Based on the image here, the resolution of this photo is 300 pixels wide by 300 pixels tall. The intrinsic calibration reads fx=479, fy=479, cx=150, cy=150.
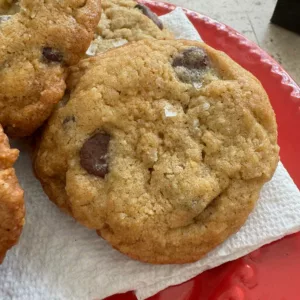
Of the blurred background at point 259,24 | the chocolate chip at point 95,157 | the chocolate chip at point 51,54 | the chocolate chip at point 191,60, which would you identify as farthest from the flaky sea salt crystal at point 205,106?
the blurred background at point 259,24

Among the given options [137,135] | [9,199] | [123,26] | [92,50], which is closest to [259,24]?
[123,26]

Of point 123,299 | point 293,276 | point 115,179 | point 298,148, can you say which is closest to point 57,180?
point 115,179

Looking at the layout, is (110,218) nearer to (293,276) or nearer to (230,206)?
(230,206)

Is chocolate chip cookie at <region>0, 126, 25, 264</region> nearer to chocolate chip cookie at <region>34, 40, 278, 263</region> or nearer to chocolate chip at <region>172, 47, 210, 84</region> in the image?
chocolate chip cookie at <region>34, 40, 278, 263</region>

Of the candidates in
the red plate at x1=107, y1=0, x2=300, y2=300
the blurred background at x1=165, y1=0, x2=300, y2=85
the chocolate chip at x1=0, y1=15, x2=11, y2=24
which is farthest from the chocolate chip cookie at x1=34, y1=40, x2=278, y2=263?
the blurred background at x1=165, y1=0, x2=300, y2=85

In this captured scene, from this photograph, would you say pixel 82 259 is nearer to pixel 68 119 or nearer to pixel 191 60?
pixel 68 119

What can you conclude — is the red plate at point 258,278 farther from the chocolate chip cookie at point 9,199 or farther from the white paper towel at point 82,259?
the chocolate chip cookie at point 9,199
